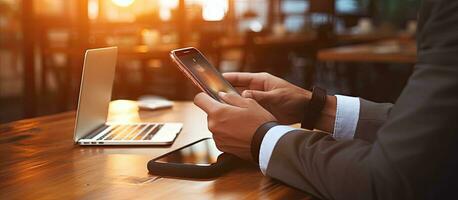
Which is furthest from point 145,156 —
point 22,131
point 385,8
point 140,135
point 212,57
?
point 385,8

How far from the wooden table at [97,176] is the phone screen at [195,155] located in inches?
2.1

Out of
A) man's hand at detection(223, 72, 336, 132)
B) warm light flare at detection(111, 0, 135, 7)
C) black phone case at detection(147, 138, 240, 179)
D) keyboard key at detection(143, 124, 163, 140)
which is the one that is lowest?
warm light flare at detection(111, 0, 135, 7)

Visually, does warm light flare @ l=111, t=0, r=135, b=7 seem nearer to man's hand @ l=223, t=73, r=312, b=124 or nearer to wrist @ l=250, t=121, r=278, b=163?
man's hand @ l=223, t=73, r=312, b=124

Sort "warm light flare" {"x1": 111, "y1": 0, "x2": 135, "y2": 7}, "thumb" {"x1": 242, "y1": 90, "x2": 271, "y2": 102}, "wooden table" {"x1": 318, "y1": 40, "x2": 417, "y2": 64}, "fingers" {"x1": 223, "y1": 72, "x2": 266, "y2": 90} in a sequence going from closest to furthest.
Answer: "thumb" {"x1": 242, "y1": 90, "x2": 271, "y2": 102} < "fingers" {"x1": 223, "y1": 72, "x2": 266, "y2": 90} < "wooden table" {"x1": 318, "y1": 40, "x2": 417, "y2": 64} < "warm light flare" {"x1": 111, "y1": 0, "x2": 135, "y2": 7}

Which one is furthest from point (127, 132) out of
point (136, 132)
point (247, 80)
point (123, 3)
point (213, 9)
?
point (213, 9)

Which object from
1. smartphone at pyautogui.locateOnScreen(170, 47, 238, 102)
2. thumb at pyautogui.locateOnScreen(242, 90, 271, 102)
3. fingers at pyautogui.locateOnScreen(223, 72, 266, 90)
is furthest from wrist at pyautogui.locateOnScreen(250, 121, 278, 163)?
fingers at pyautogui.locateOnScreen(223, 72, 266, 90)

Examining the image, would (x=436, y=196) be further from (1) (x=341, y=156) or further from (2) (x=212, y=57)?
(2) (x=212, y=57)

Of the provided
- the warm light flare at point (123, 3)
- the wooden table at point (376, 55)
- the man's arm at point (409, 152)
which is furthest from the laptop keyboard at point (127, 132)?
the warm light flare at point (123, 3)

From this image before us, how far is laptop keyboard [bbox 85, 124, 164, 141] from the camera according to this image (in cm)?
145

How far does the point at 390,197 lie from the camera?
2.89 feet

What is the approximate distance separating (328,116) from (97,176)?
0.58 m

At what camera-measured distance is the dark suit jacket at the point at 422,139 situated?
85 cm

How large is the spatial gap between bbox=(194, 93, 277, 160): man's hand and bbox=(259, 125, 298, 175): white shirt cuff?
4 cm

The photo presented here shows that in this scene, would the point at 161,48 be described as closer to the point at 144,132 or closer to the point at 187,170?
Answer: the point at 144,132
